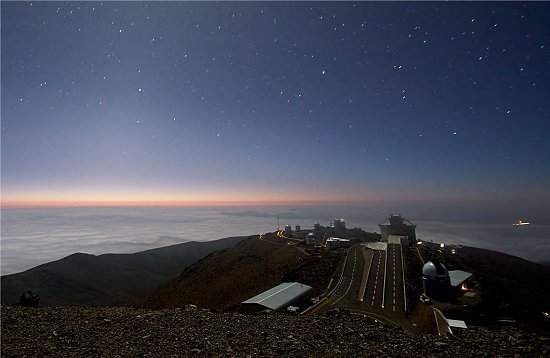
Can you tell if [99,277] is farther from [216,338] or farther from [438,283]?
[216,338]

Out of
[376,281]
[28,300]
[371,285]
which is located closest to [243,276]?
[371,285]

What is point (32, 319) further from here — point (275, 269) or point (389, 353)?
point (275, 269)

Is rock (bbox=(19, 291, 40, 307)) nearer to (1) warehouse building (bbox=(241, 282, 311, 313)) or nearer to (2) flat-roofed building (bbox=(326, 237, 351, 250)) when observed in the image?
(1) warehouse building (bbox=(241, 282, 311, 313))

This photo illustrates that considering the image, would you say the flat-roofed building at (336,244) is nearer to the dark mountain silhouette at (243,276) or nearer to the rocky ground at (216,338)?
the dark mountain silhouette at (243,276)

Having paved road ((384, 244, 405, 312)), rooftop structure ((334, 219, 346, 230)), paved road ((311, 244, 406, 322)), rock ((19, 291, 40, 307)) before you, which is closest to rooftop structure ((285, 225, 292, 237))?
rooftop structure ((334, 219, 346, 230))

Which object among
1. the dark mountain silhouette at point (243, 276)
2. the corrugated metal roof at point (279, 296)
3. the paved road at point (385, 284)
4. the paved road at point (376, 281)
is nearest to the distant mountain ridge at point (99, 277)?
the dark mountain silhouette at point (243, 276)

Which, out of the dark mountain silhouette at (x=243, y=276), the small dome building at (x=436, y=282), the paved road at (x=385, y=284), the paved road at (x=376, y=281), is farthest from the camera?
the dark mountain silhouette at (x=243, y=276)

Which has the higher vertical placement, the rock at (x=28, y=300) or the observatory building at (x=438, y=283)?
the rock at (x=28, y=300)

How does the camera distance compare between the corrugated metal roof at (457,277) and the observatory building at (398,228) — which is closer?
the corrugated metal roof at (457,277)

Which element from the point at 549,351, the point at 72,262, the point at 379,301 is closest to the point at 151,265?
the point at 72,262
